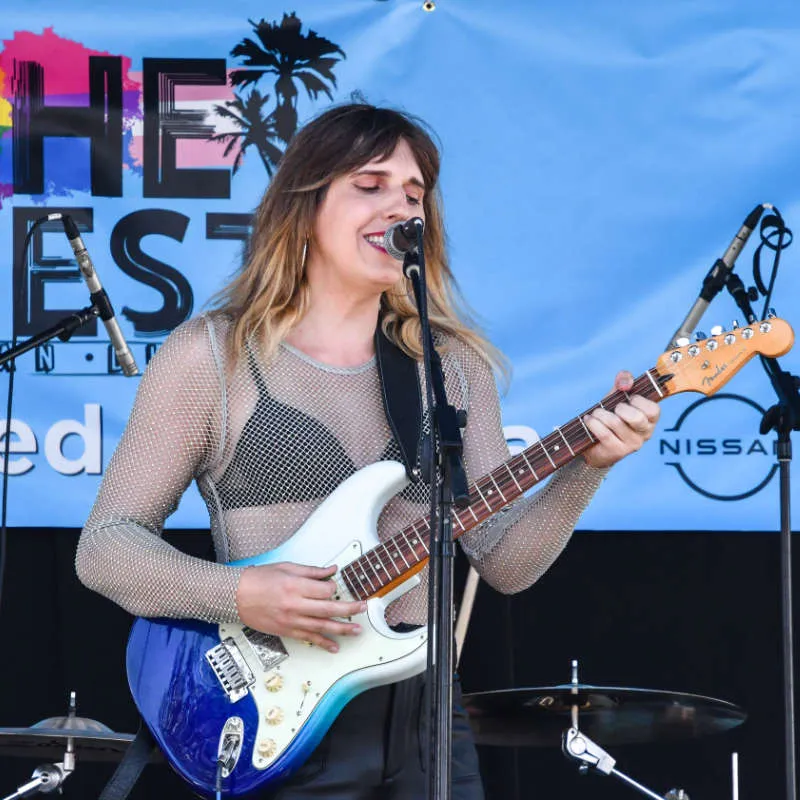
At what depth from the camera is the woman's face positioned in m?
2.66

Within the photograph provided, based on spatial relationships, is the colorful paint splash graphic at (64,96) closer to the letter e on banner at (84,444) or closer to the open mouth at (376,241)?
the letter e on banner at (84,444)

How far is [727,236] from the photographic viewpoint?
383 centimetres

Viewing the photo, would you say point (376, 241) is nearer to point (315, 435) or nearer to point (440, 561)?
point (315, 435)

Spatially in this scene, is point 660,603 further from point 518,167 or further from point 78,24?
point 78,24

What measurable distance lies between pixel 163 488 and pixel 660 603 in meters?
2.06

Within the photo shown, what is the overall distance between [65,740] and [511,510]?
3.92ft

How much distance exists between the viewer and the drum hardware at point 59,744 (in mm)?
3068

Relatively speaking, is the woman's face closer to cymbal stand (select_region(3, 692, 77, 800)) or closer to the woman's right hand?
the woman's right hand

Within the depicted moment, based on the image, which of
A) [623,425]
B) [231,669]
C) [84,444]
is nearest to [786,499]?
[623,425]

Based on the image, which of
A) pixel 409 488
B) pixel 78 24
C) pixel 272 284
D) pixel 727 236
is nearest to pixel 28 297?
pixel 78 24

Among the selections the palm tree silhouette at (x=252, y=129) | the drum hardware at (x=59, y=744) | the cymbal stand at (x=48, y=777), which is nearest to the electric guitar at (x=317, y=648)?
the drum hardware at (x=59, y=744)

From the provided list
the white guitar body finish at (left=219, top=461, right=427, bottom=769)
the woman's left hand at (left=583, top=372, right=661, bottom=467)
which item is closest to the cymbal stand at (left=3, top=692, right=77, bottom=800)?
the white guitar body finish at (left=219, top=461, right=427, bottom=769)

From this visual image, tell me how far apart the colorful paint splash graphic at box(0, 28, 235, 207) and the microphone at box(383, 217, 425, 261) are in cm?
169

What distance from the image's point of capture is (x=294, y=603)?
2.43 meters
